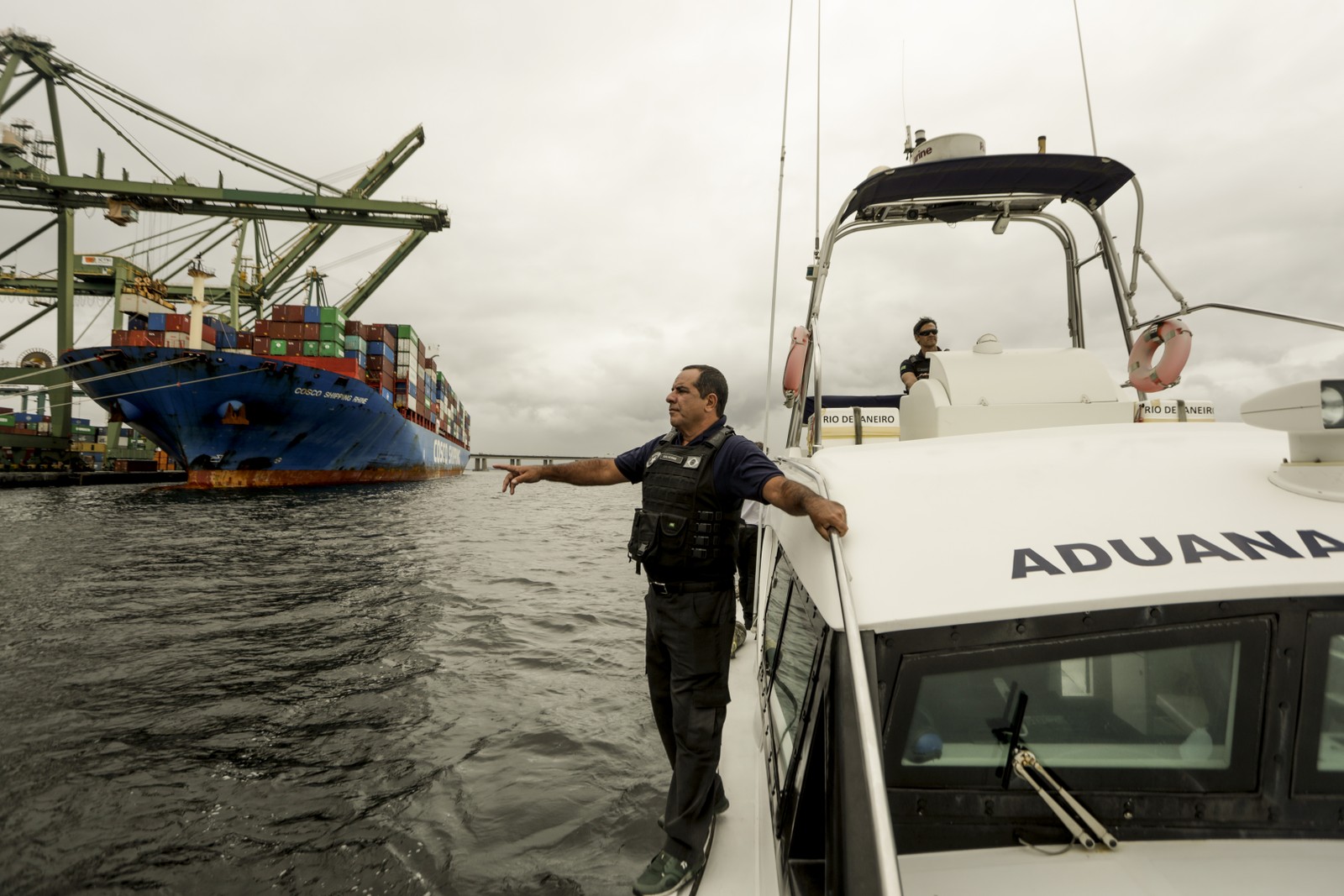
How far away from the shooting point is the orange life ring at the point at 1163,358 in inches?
130

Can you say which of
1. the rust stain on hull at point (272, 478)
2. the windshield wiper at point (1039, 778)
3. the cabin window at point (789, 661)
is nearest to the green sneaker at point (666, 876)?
the cabin window at point (789, 661)

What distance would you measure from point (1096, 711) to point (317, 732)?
16.1 ft

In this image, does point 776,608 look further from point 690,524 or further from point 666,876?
point 666,876

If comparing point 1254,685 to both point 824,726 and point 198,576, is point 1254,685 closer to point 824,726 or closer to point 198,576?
point 824,726

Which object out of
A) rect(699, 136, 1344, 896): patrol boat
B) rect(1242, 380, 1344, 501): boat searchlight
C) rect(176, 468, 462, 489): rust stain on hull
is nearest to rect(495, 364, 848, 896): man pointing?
rect(699, 136, 1344, 896): patrol boat

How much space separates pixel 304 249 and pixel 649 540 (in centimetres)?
3799

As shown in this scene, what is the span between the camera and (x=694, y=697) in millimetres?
2404

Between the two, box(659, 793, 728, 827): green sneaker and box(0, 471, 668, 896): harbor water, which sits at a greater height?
box(659, 793, 728, 827): green sneaker

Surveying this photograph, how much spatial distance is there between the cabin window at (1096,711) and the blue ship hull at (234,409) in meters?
27.8

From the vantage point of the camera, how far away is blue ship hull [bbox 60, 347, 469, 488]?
76.1ft

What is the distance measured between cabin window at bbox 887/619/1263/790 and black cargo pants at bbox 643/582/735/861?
0.90 meters

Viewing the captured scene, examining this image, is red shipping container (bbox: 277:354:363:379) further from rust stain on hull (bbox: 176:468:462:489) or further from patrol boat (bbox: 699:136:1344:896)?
patrol boat (bbox: 699:136:1344:896)

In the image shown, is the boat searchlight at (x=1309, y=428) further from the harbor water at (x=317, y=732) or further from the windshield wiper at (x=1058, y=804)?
the harbor water at (x=317, y=732)

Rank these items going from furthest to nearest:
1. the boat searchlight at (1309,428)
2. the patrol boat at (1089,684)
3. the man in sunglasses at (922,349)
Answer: the man in sunglasses at (922,349), the boat searchlight at (1309,428), the patrol boat at (1089,684)
